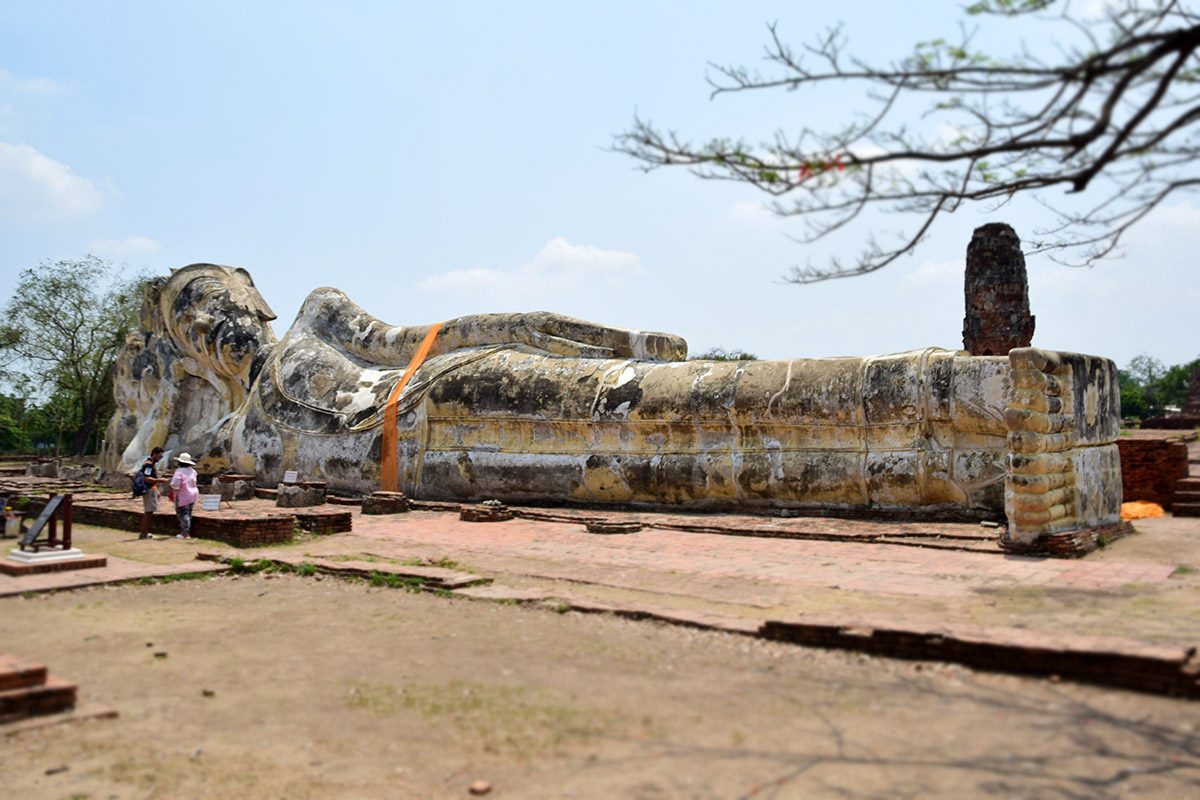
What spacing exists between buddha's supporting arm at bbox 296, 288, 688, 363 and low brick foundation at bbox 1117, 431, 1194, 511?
197 inches

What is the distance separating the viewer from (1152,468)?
437 inches

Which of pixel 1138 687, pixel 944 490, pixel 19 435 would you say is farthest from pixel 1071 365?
pixel 19 435

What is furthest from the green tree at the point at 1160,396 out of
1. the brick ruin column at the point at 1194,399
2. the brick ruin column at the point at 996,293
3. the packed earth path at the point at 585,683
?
the packed earth path at the point at 585,683

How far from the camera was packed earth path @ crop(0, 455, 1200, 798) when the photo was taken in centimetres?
321

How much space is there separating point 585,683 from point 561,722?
1.60 ft

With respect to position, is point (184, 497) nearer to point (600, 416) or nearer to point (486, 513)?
point (486, 513)

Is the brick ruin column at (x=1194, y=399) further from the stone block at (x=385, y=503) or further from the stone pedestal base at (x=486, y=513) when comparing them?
the stone block at (x=385, y=503)

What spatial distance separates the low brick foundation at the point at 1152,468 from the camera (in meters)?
11.0

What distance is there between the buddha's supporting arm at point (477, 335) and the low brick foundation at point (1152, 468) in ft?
16.4

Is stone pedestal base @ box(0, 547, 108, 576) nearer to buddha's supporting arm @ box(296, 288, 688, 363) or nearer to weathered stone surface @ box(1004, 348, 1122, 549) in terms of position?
buddha's supporting arm @ box(296, 288, 688, 363)

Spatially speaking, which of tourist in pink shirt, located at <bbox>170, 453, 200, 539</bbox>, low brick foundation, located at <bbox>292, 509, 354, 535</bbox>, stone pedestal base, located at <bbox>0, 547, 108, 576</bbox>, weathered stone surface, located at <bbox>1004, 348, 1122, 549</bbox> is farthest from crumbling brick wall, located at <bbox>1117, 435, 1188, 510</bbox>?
stone pedestal base, located at <bbox>0, 547, 108, 576</bbox>

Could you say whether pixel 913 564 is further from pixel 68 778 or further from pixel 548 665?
pixel 68 778

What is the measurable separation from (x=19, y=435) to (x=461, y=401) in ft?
93.0

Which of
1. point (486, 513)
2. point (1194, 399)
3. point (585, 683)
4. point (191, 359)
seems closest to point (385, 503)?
point (486, 513)
